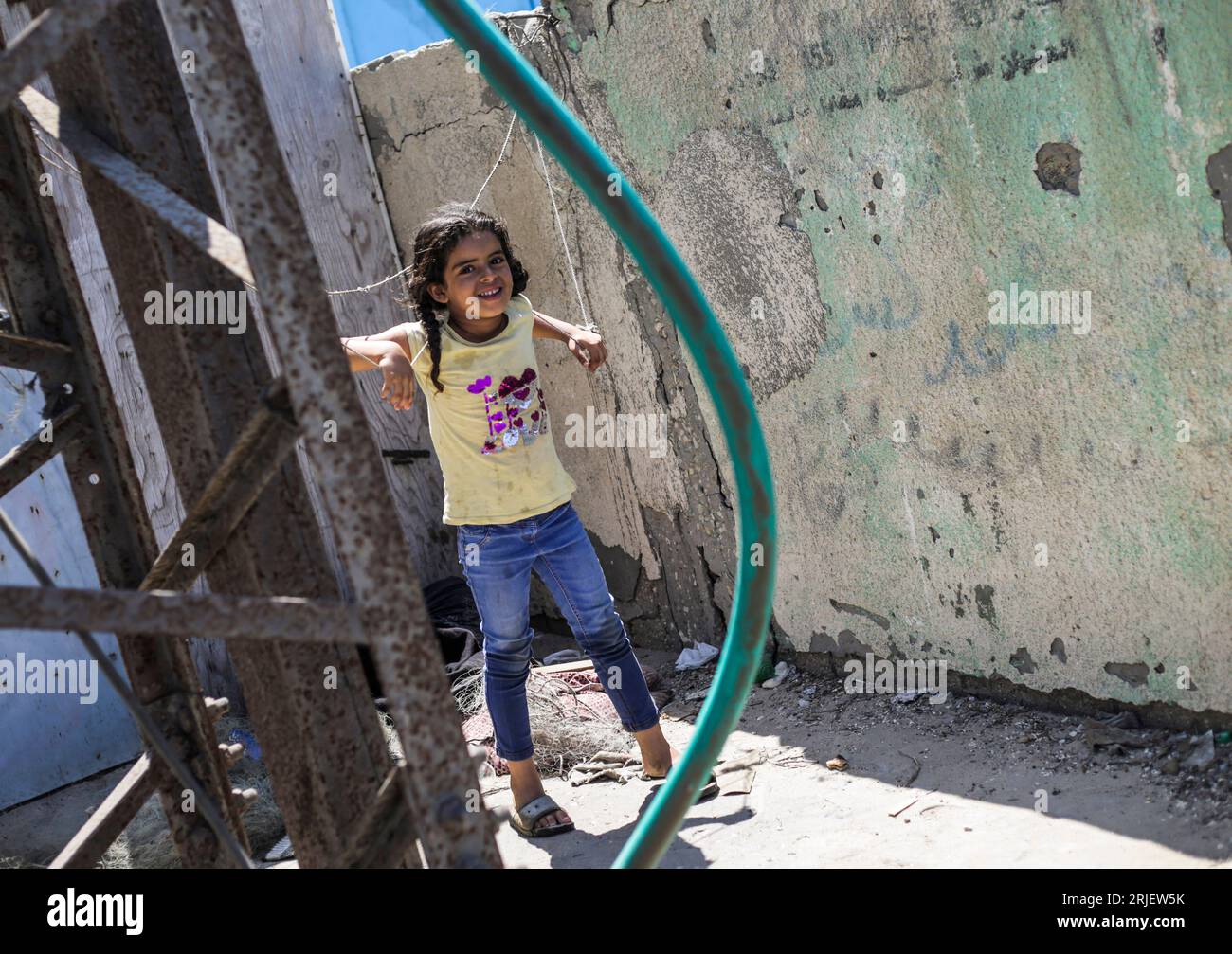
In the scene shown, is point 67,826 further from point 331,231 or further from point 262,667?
point 262,667

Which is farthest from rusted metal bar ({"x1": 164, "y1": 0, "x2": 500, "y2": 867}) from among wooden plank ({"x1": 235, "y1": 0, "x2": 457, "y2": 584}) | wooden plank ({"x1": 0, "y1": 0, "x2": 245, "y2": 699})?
wooden plank ({"x1": 235, "y1": 0, "x2": 457, "y2": 584})

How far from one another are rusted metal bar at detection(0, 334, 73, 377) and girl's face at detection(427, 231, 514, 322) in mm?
1294

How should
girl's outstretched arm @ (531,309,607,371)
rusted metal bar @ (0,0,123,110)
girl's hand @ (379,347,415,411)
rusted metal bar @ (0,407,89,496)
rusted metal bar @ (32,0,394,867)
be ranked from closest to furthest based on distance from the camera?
rusted metal bar @ (0,0,123,110), rusted metal bar @ (32,0,394,867), rusted metal bar @ (0,407,89,496), girl's hand @ (379,347,415,411), girl's outstretched arm @ (531,309,607,371)

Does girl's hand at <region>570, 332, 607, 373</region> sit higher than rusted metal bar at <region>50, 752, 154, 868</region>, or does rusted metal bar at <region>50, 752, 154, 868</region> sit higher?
girl's hand at <region>570, 332, 607, 373</region>

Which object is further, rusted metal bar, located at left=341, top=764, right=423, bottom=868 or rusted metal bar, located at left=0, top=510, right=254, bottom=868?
rusted metal bar, located at left=0, top=510, right=254, bottom=868

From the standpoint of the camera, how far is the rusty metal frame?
1.62 meters

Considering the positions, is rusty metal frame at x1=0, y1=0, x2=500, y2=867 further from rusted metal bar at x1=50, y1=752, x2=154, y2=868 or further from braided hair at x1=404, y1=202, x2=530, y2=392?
braided hair at x1=404, y1=202, x2=530, y2=392

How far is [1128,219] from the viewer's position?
294cm

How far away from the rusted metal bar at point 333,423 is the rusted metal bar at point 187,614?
7cm

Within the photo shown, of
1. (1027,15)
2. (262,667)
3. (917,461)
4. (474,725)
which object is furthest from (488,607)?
(1027,15)

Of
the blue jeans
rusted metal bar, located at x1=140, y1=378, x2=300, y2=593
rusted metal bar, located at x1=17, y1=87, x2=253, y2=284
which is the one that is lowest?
the blue jeans

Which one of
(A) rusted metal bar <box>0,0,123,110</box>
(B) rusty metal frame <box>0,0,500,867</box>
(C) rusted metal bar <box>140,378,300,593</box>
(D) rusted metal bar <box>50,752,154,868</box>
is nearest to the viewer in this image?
(A) rusted metal bar <box>0,0,123,110</box>

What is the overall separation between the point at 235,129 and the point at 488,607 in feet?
6.70

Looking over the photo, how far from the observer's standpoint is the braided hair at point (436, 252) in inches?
133
